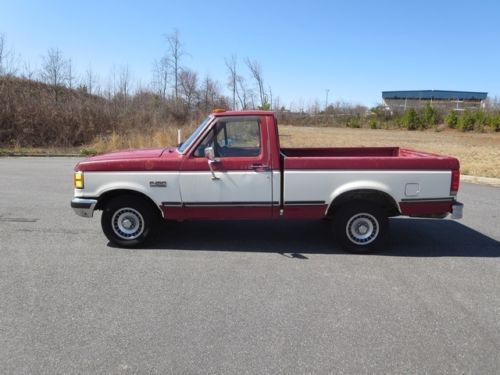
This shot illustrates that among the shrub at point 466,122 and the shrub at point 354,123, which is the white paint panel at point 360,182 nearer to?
the shrub at point 466,122

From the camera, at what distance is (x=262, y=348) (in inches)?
128

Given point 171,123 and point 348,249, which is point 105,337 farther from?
point 171,123

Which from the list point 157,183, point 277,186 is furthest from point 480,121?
point 157,183

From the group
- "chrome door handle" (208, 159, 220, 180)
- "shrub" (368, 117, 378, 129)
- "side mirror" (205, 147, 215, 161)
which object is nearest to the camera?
"side mirror" (205, 147, 215, 161)

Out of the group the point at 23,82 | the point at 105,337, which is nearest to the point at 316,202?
the point at 105,337

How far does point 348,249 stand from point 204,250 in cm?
198

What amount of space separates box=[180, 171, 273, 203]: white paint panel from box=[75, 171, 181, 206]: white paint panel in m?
0.14

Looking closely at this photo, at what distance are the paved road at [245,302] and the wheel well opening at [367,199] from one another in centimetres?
61

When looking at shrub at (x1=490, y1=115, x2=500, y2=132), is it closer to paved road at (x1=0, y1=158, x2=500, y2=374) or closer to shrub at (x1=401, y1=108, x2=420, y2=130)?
shrub at (x1=401, y1=108, x2=420, y2=130)

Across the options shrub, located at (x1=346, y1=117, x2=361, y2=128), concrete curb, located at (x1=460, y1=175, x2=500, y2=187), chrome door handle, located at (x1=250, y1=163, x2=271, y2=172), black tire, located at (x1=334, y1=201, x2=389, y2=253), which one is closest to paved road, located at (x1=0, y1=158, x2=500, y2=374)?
black tire, located at (x1=334, y1=201, x2=389, y2=253)

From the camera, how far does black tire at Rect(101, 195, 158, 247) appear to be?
5.57m

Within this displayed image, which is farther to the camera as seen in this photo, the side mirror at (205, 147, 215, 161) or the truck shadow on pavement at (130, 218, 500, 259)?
the truck shadow on pavement at (130, 218, 500, 259)

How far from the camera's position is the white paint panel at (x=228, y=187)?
17.6 ft

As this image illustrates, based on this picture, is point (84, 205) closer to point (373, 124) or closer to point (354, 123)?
point (373, 124)
